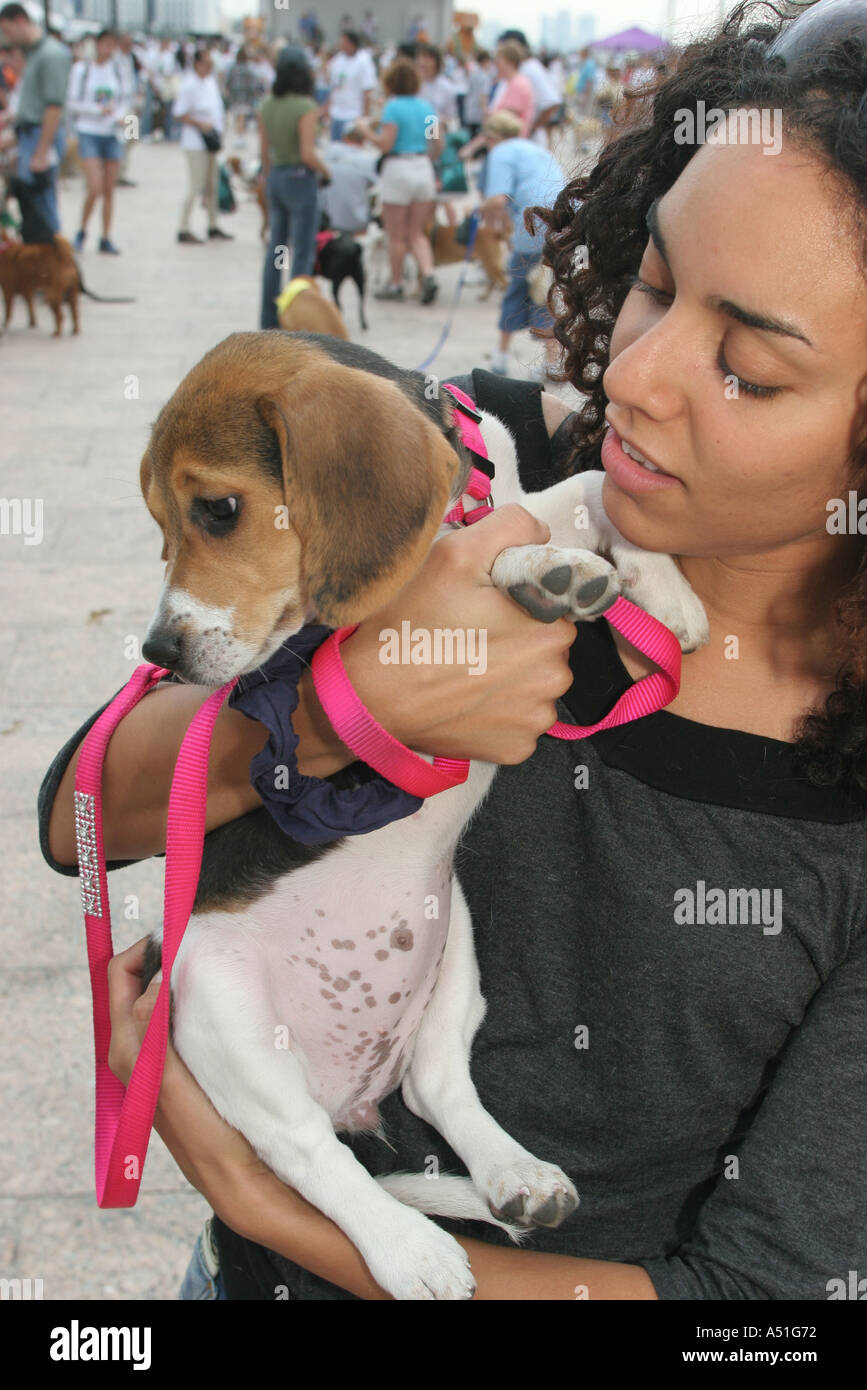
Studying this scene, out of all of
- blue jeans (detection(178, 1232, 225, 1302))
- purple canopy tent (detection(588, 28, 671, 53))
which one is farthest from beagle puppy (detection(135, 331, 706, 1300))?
purple canopy tent (detection(588, 28, 671, 53))

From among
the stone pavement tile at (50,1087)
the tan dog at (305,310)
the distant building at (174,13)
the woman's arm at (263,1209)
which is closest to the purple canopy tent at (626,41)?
the tan dog at (305,310)

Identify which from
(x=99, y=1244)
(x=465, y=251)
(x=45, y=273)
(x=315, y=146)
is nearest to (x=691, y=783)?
(x=99, y=1244)

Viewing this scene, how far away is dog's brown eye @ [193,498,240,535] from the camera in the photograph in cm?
202

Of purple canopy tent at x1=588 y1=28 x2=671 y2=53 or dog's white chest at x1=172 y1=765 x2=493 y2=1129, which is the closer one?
dog's white chest at x1=172 y1=765 x2=493 y2=1129

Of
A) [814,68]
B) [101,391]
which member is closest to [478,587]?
[814,68]

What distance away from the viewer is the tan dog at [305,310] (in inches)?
329

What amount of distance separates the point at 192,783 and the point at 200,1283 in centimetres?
114

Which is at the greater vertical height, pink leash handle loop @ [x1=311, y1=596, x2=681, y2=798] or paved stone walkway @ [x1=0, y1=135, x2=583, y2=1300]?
pink leash handle loop @ [x1=311, y1=596, x2=681, y2=798]

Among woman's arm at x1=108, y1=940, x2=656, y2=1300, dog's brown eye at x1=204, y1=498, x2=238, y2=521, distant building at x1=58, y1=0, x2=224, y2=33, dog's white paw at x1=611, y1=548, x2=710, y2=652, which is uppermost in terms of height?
distant building at x1=58, y1=0, x2=224, y2=33

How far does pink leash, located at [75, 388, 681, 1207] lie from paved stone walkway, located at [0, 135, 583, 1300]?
0.82m

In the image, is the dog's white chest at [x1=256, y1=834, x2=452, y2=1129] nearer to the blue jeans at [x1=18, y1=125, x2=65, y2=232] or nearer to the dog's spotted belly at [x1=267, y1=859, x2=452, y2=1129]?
the dog's spotted belly at [x1=267, y1=859, x2=452, y2=1129]

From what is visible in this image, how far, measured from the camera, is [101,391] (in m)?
10.3
